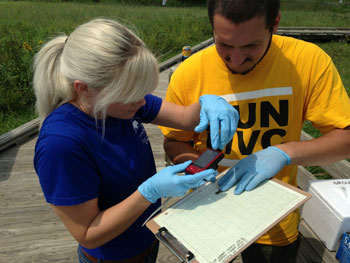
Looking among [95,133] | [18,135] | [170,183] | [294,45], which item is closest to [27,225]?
[18,135]

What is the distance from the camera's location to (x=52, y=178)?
1.01m

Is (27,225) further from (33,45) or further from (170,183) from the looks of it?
(33,45)

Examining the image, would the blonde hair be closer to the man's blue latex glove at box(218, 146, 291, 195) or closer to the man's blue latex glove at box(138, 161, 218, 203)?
the man's blue latex glove at box(138, 161, 218, 203)

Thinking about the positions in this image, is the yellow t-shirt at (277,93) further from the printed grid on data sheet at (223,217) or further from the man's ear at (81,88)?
the man's ear at (81,88)

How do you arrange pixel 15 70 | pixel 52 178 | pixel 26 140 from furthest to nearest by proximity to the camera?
pixel 15 70, pixel 26 140, pixel 52 178

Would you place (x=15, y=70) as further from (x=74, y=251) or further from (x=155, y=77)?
(x=155, y=77)

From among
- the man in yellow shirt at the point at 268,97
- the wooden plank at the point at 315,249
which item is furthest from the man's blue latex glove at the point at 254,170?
the wooden plank at the point at 315,249

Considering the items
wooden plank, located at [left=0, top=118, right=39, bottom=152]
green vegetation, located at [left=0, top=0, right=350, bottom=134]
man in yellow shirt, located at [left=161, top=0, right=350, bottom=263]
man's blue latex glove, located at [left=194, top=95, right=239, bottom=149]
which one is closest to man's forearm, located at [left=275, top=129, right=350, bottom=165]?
man in yellow shirt, located at [left=161, top=0, right=350, bottom=263]

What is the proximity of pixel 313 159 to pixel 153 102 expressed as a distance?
892 millimetres

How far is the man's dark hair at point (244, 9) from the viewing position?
3.75 ft

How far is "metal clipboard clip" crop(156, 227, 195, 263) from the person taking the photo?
93 cm

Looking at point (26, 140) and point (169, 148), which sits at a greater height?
point (169, 148)

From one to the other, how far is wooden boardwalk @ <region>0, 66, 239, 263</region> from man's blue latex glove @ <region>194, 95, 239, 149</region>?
1366mm

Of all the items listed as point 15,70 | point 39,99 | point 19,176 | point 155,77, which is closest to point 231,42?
point 155,77
